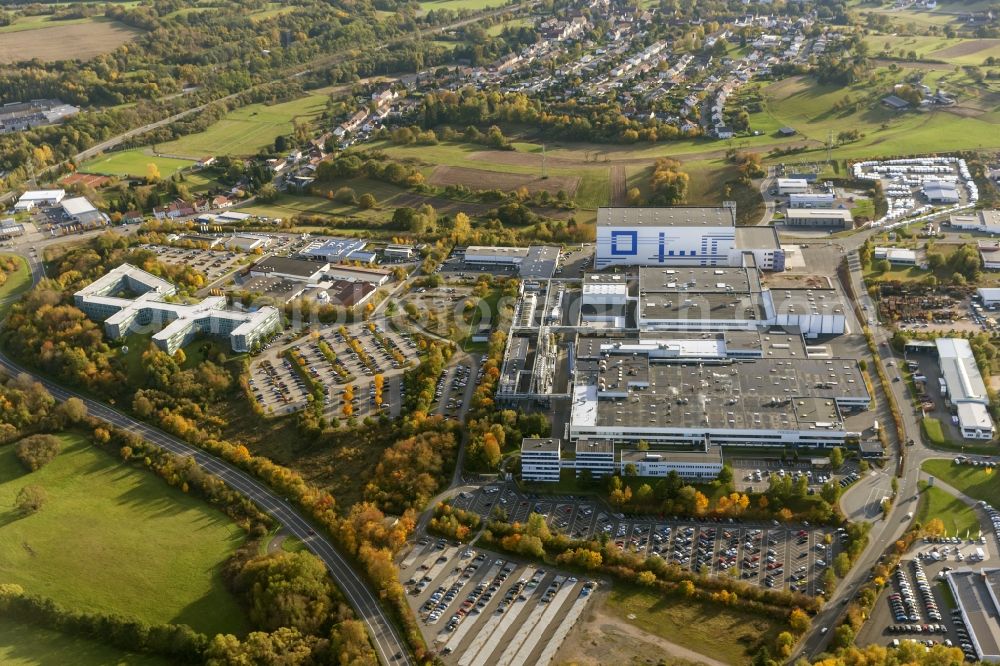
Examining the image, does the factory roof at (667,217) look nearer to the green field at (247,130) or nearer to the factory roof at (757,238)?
the factory roof at (757,238)

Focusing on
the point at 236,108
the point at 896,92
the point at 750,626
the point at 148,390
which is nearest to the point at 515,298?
the point at 148,390

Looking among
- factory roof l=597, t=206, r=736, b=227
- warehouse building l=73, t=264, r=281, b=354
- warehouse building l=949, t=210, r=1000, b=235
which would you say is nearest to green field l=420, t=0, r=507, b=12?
factory roof l=597, t=206, r=736, b=227

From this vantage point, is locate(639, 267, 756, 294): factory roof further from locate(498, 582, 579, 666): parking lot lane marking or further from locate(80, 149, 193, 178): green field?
locate(80, 149, 193, 178): green field

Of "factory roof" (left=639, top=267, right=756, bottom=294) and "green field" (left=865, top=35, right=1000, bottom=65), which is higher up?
"green field" (left=865, top=35, right=1000, bottom=65)

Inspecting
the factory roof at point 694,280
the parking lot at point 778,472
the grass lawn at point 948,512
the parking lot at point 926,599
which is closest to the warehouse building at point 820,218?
the factory roof at point 694,280

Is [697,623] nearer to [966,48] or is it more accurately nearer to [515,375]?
[515,375]
